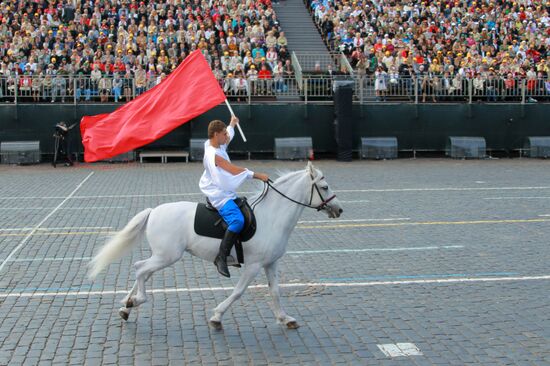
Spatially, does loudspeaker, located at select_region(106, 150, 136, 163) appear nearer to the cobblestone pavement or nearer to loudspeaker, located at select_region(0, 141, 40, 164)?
loudspeaker, located at select_region(0, 141, 40, 164)

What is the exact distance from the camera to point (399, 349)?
26.4 feet

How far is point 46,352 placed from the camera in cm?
798

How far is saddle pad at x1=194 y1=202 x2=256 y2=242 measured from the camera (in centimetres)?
878

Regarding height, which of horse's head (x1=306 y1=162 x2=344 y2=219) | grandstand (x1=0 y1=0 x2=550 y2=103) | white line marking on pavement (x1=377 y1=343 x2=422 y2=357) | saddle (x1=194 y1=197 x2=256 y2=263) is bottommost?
white line marking on pavement (x1=377 y1=343 x2=422 y2=357)

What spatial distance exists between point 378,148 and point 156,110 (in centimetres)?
1752

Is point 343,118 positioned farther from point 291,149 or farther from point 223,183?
point 223,183

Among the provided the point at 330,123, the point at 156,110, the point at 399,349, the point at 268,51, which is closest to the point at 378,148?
the point at 330,123

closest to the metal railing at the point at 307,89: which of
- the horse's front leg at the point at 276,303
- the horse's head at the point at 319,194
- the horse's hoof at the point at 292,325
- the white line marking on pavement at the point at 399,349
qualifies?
the horse's head at the point at 319,194

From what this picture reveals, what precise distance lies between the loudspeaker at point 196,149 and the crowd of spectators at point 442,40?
7.35m

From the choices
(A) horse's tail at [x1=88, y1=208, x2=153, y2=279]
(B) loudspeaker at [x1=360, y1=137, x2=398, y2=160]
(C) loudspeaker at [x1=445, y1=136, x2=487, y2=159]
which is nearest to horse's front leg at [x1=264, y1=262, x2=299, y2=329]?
(A) horse's tail at [x1=88, y1=208, x2=153, y2=279]

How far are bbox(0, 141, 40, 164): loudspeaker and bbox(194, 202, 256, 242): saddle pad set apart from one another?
21.2 metres

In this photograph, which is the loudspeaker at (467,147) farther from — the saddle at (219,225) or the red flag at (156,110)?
the saddle at (219,225)

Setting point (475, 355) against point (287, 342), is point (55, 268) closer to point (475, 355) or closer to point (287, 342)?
point (287, 342)

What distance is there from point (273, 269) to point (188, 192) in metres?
11.7
